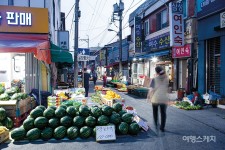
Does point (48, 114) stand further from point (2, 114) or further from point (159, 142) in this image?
point (159, 142)

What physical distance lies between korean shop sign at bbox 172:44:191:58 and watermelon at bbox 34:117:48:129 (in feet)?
42.3

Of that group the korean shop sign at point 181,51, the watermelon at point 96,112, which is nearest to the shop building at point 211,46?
the korean shop sign at point 181,51

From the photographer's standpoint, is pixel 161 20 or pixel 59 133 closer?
pixel 59 133

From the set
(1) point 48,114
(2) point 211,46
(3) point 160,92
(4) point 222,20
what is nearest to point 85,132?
(1) point 48,114

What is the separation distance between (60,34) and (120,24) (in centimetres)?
1094

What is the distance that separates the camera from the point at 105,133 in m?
7.18

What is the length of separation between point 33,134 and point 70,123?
3.65 feet

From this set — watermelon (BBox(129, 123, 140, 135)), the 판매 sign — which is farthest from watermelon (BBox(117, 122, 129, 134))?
the 판매 sign

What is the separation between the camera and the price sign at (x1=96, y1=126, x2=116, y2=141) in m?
7.06

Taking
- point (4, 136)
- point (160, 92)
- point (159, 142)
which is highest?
point (160, 92)

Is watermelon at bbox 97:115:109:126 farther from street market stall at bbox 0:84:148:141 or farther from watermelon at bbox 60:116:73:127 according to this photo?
watermelon at bbox 60:116:73:127

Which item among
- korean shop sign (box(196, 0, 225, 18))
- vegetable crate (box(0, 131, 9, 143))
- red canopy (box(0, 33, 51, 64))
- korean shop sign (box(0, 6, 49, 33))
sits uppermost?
korean shop sign (box(196, 0, 225, 18))

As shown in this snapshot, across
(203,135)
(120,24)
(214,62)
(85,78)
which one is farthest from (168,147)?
(120,24)

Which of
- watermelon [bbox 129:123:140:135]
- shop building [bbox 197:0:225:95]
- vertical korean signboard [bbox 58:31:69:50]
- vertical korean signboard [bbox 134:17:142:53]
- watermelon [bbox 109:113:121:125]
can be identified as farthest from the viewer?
vertical korean signboard [bbox 134:17:142:53]
